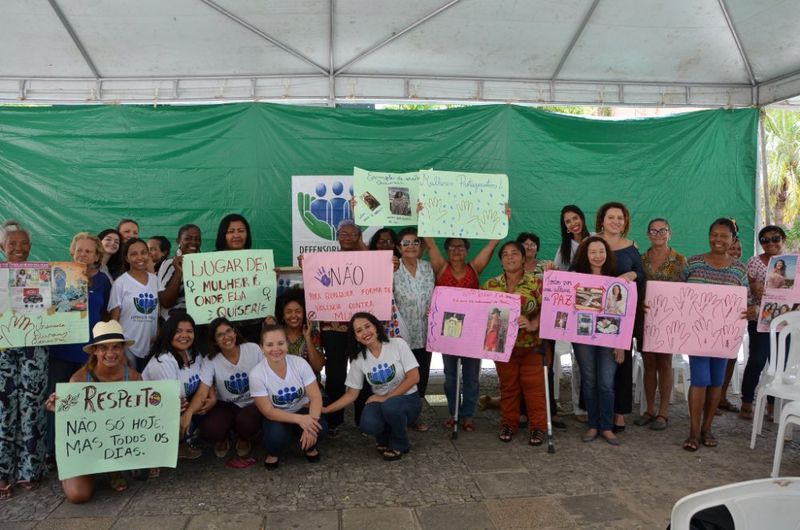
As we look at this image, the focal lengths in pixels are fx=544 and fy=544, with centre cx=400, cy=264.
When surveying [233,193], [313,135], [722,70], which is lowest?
[233,193]

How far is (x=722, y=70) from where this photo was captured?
5938mm

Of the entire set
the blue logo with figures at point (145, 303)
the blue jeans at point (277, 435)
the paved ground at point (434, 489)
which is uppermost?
the blue logo with figures at point (145, 303)

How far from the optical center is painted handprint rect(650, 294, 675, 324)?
4.21 m

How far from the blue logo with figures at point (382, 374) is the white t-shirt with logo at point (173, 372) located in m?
1.21

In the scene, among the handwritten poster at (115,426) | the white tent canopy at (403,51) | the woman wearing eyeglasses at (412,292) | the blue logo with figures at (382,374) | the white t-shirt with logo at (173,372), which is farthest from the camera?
the white tent canopy at (403,51)

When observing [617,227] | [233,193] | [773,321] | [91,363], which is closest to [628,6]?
[617,227]

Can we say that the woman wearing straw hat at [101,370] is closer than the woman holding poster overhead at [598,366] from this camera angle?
Yes

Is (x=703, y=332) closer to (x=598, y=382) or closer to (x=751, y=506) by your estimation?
(x=598, y=382)

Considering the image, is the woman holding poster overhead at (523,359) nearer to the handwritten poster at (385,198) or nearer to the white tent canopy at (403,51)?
the handwritten poster at (385,198)

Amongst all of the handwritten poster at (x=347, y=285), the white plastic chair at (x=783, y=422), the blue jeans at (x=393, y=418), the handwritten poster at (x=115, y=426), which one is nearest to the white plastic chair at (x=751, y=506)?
the white plastic chair at (x=783, y=422)

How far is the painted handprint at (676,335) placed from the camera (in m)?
4.16

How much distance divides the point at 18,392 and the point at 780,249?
601 cm

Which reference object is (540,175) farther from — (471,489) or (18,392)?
(18,392)

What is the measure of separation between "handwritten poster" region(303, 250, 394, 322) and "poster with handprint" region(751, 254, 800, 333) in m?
3.11
